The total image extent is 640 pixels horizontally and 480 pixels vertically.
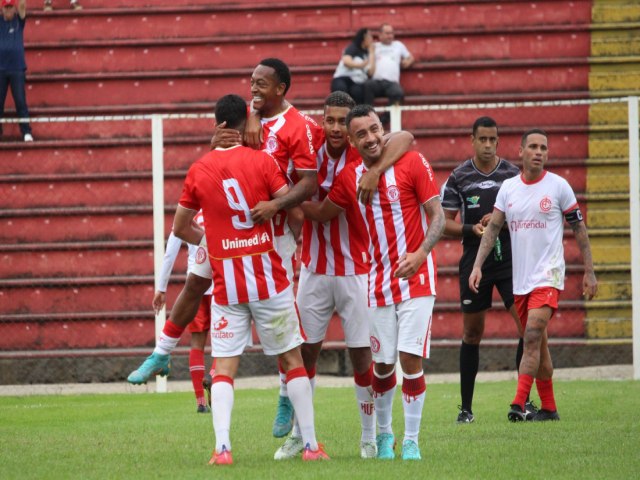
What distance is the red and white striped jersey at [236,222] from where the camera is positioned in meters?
7.61

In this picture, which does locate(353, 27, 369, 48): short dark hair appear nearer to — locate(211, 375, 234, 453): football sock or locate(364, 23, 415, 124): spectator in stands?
locate(364, 23, 415, 124): spectator in stands

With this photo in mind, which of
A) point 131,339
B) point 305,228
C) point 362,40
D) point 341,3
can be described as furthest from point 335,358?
point 305,228

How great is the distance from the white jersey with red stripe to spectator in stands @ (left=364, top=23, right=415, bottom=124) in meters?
7.05

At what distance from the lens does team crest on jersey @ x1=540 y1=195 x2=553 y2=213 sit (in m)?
9.98

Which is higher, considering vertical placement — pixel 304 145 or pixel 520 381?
pixel 304 145

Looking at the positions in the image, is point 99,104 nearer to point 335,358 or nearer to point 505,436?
point 335,358

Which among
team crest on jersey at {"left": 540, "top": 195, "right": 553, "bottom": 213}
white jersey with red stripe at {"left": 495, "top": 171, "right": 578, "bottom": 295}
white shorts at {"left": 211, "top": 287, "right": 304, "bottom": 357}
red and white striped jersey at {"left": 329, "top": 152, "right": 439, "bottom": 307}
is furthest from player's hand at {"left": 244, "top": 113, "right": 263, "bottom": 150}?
team crest on jersey at {"left": 540, "top": 195, "right": 553, "bottom": 213}

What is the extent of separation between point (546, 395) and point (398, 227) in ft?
10.1

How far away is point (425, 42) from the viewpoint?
18.4m

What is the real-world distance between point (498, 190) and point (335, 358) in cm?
562

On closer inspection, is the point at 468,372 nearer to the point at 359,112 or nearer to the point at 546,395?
the point at 546,395

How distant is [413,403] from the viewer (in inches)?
305

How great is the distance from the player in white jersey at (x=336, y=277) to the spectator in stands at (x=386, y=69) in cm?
868

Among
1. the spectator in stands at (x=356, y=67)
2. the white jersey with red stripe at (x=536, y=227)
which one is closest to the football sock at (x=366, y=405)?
the white jersey with red stripe at (x=536, y=227)
